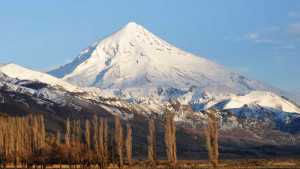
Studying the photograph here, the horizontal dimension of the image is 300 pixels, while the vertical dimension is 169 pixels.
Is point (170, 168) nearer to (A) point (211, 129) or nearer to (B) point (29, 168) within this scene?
(A) point (211, 129)

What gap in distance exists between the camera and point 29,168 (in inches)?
7844

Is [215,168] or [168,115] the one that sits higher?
[168,115]

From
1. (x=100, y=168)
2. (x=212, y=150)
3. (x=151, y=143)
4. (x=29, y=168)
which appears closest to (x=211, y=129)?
(x=212, y=150)

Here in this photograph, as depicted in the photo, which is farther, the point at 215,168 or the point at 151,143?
the point at 151,143

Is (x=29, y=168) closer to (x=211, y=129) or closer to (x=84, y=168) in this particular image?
(x=84, y=168)

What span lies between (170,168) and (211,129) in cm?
1350

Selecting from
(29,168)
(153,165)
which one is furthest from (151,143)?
(29,168)

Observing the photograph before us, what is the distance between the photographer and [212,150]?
17688cm

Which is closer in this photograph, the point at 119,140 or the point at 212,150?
the point at 212,150

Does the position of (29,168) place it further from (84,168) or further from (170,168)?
(170,168)

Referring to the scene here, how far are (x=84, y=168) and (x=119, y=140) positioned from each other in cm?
1142

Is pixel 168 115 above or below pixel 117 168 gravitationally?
above

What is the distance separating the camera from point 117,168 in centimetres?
19225

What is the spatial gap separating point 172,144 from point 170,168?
18.1 m
